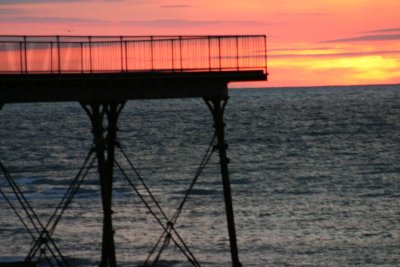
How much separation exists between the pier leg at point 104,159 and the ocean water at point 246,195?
44.1 ft

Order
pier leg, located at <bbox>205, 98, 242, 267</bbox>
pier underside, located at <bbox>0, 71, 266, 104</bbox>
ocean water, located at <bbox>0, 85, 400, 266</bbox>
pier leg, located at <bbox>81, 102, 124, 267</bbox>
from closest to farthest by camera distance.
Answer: pier underside, located at <bbox>0, 71, 266, 104</bbox> < pier leg, located at <bbox>81, 102, 124, 267</bbox> < pier leg, located at <bbox>205, 98, 242, 267</bbox> < ocean water, located at <bbox>0, 85, 400, 266</bbox>

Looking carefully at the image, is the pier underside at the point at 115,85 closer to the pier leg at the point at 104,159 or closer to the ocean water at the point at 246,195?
the pier leg at the point at 104,159

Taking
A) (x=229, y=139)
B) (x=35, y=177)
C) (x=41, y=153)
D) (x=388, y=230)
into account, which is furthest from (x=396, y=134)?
(x=388, y=230)

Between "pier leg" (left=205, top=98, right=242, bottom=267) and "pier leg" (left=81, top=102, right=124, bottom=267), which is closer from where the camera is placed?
"pier leg" (left=81, top=102, right=124, bottom=267)

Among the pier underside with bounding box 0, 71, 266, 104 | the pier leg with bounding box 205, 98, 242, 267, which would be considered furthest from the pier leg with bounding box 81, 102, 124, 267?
the pier leg with bounding box 205, 98, 242, 267

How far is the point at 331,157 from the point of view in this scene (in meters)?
110

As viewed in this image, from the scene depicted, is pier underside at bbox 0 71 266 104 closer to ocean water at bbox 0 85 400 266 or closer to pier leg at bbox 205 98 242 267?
pier leg at bbox 205 98 242 267

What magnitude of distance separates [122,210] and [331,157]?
42.3m

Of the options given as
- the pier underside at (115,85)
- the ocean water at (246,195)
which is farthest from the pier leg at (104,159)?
the ocean water at (246,195)

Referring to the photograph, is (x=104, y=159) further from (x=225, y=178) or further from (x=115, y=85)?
(x=225, y=178)

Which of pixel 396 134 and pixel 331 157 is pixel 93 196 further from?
pixel 396 134

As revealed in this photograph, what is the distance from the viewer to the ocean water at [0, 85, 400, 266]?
56.4m

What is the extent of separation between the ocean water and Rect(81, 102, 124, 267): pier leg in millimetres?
13441

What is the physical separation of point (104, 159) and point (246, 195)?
4072 cm
